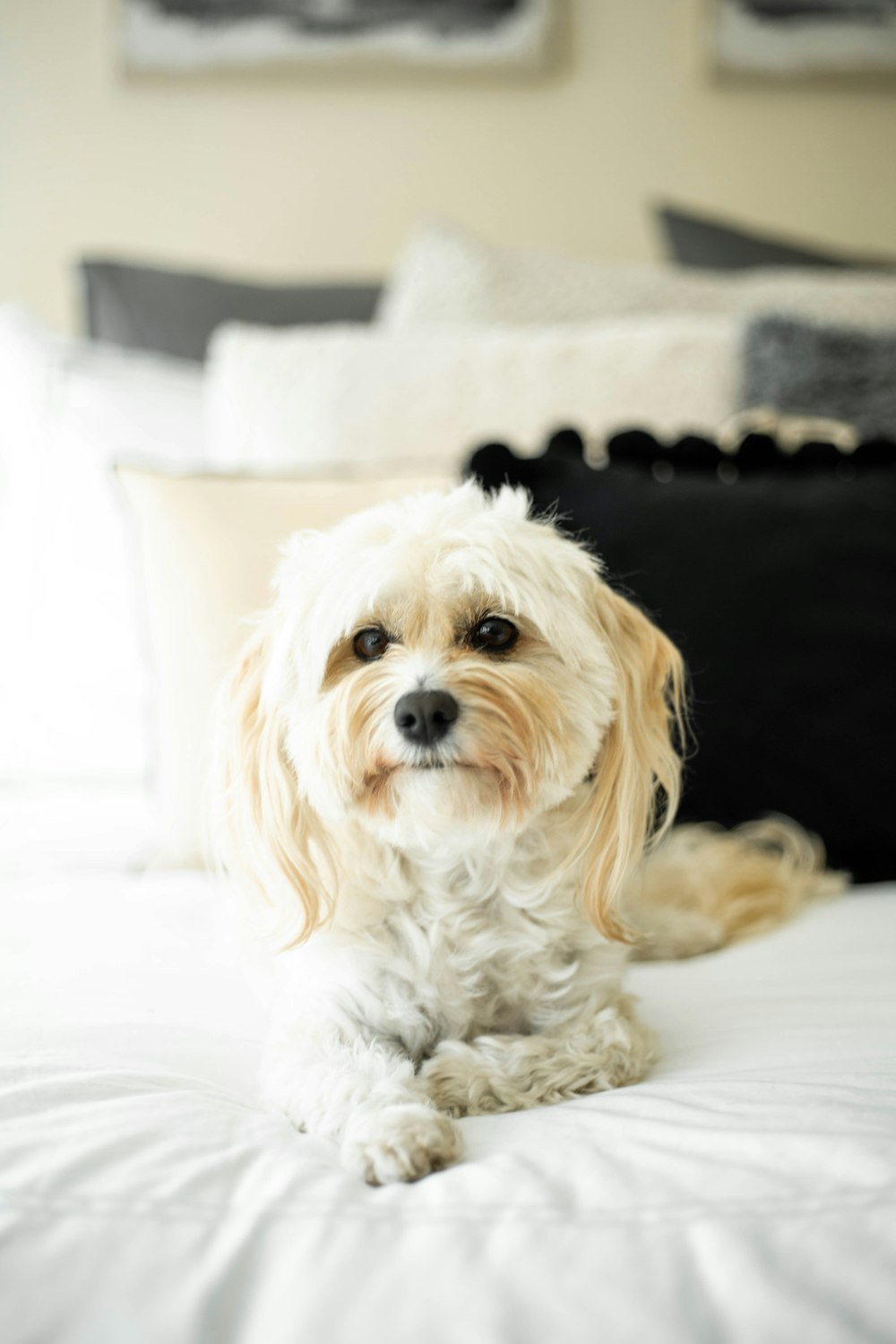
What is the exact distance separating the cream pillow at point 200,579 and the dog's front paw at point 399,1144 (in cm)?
73

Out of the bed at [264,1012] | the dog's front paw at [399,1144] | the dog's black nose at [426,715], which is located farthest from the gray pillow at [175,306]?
the dog's front paw at [399,1144]

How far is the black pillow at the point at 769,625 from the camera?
1.45 m

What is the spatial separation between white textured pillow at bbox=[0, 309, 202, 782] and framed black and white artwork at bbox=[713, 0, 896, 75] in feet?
5.66

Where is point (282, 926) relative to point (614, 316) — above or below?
below

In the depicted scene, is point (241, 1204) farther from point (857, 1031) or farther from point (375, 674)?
point (857, 1031)

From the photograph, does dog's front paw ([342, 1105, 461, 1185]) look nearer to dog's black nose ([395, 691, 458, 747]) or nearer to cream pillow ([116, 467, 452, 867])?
dog's black nose ([395, 691, 458, 747])

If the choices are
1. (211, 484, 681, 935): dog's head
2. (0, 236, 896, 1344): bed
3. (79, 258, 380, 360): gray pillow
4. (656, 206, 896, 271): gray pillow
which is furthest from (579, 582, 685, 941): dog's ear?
(656, 206, 896, 271): gray pillow

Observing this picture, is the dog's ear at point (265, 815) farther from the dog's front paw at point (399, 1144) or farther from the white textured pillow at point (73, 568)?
the white textured pillow at point (73, 568)

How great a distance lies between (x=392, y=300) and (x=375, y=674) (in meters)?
1.47

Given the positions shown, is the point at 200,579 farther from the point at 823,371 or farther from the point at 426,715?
the point at 823,371

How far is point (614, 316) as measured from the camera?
2.12 metres

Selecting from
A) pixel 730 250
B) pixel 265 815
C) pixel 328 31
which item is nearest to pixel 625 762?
pixel 265 815

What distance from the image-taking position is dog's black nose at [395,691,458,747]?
0.94 meters

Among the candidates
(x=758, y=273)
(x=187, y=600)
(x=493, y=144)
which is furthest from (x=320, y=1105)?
(x=493, y=144)
